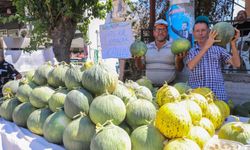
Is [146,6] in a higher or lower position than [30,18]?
higher

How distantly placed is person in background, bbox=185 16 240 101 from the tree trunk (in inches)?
99.6

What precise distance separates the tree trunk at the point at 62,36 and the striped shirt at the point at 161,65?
1.85 m

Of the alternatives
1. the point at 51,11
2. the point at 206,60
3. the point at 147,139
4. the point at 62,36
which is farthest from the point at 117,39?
the point at 147,139

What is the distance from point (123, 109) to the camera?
1.82 meters

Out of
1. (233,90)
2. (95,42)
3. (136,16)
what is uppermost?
(136,16)

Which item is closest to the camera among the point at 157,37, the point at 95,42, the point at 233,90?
the point at 157,37

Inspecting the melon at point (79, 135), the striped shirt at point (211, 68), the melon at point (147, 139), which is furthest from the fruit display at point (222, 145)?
the striped shirt at point (211, 68)

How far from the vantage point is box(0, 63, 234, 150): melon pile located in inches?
63.4

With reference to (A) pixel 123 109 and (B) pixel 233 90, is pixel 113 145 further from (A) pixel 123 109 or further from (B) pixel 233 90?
(B) pixel 233 90

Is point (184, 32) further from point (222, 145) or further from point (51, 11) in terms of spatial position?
Answer: point (222, 145)

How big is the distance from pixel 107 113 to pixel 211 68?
5.46 feet

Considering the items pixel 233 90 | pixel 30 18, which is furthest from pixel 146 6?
pixel 233 90

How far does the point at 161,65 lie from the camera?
3.63 metres

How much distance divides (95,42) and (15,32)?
6987 mm
